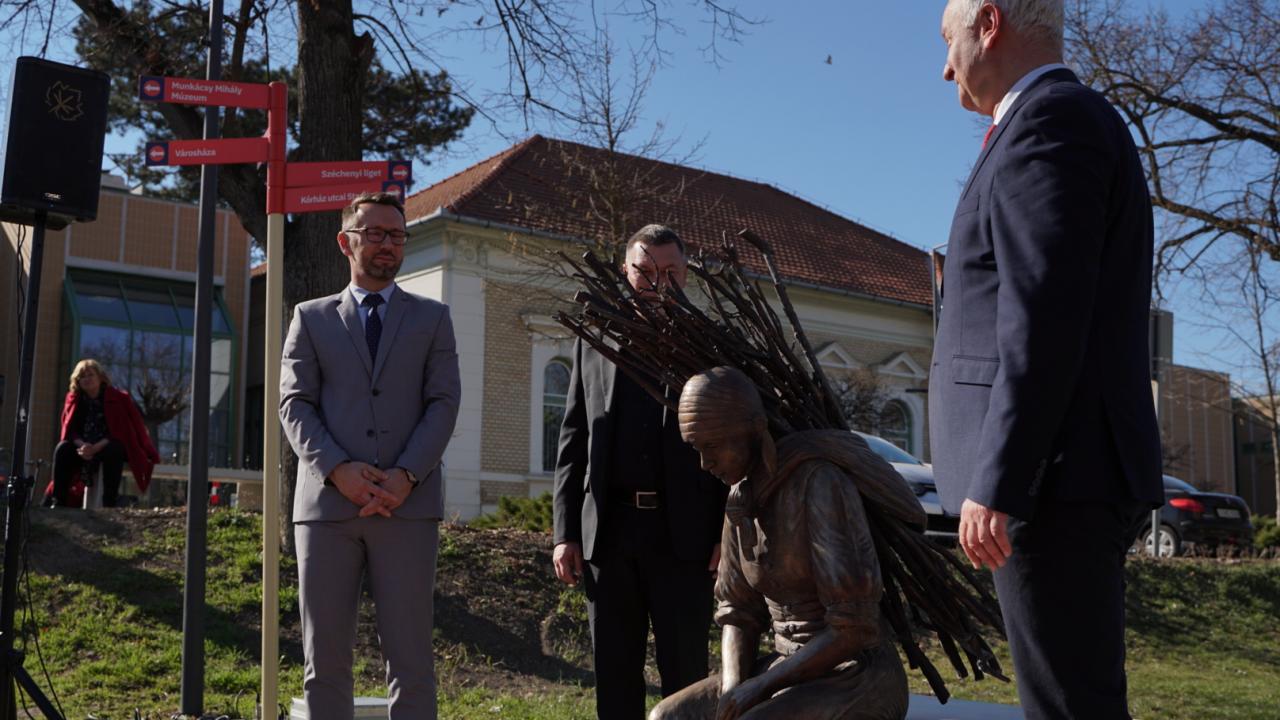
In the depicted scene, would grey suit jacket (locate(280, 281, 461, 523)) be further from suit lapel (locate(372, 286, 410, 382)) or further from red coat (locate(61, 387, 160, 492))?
red coat (locate(61, 387, 160, 492))

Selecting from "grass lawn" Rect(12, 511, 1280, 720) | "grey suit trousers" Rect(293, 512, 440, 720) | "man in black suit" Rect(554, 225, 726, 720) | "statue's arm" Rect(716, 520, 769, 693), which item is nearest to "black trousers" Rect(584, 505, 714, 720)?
"man in black suit" Rect(554, 225, 726, 720)

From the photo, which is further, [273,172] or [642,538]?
[273,172]

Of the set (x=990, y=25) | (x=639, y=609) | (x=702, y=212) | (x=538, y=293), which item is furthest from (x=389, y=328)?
(x=702, y=212)

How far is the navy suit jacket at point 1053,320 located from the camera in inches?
104

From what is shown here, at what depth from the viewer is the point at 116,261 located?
29438mm

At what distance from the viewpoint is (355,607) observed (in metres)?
4.79

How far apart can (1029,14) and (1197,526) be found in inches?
750

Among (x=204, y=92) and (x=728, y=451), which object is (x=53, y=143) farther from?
(x=728, y=451)

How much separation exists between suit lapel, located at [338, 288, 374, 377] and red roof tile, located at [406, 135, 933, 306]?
16.5 meters

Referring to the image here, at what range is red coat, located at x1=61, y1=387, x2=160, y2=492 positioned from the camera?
11828mm

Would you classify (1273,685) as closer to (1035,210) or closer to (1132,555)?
(1132,555)

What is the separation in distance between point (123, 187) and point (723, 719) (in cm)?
3071

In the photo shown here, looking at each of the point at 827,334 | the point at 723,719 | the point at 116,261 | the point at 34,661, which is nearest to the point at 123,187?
the point at 116,261

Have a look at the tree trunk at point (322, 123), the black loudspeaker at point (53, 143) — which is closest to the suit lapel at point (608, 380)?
the black loudspeaker at point (53, 143)
